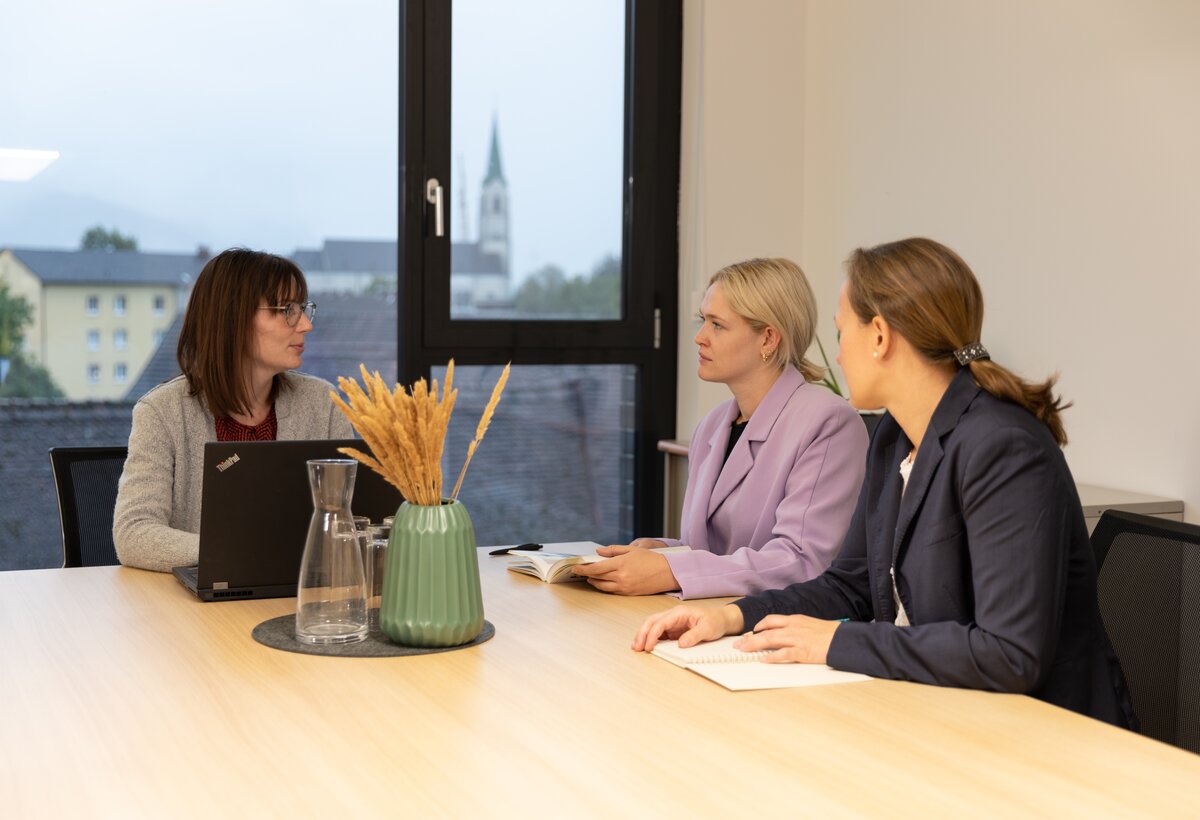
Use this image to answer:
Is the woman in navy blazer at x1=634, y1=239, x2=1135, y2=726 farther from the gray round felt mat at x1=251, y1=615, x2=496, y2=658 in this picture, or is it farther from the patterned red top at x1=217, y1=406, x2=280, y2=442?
the patterned red top at x1=217, y1=406, x2=280, y2=442

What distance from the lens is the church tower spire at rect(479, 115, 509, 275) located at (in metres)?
4.08

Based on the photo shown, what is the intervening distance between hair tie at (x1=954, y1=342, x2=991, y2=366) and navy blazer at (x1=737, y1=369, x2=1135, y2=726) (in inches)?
1.0

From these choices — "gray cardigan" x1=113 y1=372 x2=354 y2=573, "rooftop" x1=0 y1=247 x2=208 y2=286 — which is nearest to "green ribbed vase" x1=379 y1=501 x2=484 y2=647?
"gray cardigan" x1=113 y1=372 x2=354 y2=573

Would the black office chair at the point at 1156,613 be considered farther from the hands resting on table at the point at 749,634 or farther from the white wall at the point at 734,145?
the white wall at the point at 734,145

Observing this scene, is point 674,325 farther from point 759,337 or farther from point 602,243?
point 759,337

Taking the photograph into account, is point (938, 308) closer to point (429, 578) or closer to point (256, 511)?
point (429, 578)

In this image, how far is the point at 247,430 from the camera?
2.63 meters

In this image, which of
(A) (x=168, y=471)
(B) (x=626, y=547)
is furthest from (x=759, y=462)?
(A) (x=168, y=471)

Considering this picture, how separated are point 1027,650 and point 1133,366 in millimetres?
1682

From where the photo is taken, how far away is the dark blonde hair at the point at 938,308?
175cm

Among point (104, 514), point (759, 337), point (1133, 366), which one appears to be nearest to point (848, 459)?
point (759, 337)

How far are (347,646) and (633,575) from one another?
1.87 ft

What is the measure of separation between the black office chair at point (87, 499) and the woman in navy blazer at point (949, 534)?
1387mm

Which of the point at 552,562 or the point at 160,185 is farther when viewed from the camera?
the point at 160,185
